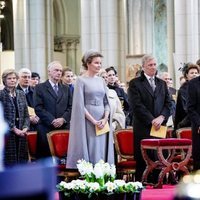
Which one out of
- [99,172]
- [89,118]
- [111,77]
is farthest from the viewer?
[111,77]

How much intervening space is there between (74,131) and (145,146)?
0.87 metres

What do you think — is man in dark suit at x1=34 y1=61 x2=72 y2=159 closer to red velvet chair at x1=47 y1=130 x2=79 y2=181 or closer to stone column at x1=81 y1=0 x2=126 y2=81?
red velvet chair at x1=47 y1=130 x2=79 y2=181

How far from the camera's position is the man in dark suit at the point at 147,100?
26.2ft

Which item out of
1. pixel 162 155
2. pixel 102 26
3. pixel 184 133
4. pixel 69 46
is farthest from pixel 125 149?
pixel 69 46

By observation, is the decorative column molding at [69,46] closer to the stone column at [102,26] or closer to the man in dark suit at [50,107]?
the stone column at [102,26]

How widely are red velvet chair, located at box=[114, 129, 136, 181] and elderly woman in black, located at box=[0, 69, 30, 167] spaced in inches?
49.4

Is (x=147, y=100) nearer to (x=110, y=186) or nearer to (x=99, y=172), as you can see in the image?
(x=99, y=172)

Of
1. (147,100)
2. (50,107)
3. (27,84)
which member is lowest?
(50,107)

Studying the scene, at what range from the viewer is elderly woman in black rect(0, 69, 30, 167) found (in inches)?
326

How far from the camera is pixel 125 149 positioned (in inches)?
346

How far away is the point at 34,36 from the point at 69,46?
9201 mm

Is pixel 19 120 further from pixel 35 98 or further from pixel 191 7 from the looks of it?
pixel 191 7

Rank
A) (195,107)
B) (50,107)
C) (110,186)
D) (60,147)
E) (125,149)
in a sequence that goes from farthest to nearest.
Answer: (50,107) < (125,149) < (60,147) < (195,107) < (110,186)

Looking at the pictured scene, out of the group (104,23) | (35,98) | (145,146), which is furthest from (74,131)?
(104,23)
